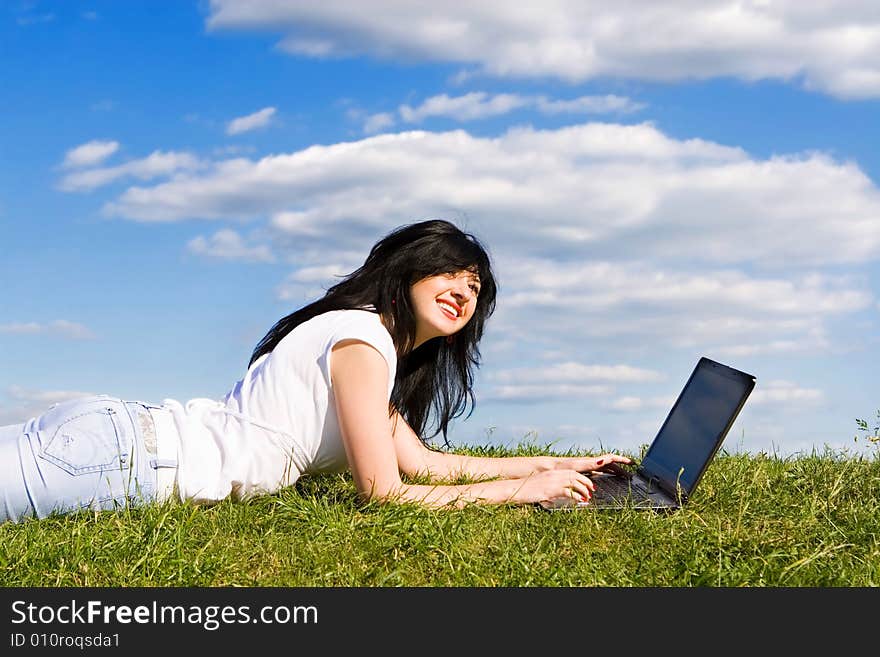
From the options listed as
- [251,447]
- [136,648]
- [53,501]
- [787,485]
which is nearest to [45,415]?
[53,501]

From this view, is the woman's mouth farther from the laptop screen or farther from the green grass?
the laptop screen

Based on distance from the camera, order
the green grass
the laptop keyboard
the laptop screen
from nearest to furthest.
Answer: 1. the green grass
2. the laptop screen
3. the laptop keyboard

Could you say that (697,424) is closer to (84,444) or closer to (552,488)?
(552,488)

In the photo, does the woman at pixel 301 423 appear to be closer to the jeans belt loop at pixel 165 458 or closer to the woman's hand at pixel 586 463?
the jeans belt loop at pixel 165 458

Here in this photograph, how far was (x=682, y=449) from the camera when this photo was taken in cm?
614

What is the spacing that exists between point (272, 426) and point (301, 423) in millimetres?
169

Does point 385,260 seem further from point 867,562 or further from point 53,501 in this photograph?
point 867,562

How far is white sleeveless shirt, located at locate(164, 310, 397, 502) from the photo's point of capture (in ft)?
18.0

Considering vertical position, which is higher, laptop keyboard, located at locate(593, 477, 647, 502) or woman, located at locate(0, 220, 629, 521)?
woman, located at locate(0, 220, 629, 521)

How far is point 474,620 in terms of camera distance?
4082 millimetres

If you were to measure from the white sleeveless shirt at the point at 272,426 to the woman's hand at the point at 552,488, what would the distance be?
0.98 metres

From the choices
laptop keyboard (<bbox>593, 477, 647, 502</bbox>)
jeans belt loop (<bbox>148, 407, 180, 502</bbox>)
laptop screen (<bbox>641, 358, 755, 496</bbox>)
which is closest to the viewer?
jeans belt loop (<bbox>148, 407, 180, 502</bbox>)

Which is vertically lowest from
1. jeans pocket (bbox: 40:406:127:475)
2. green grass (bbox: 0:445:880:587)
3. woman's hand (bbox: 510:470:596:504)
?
green grass (bbox: 0:445:880:587)

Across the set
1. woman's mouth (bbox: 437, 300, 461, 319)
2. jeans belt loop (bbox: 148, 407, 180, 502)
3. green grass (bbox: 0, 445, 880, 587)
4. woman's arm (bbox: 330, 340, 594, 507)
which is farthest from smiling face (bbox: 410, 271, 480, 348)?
jeans belt loop (bbox: 148, 407, 180, 502)
